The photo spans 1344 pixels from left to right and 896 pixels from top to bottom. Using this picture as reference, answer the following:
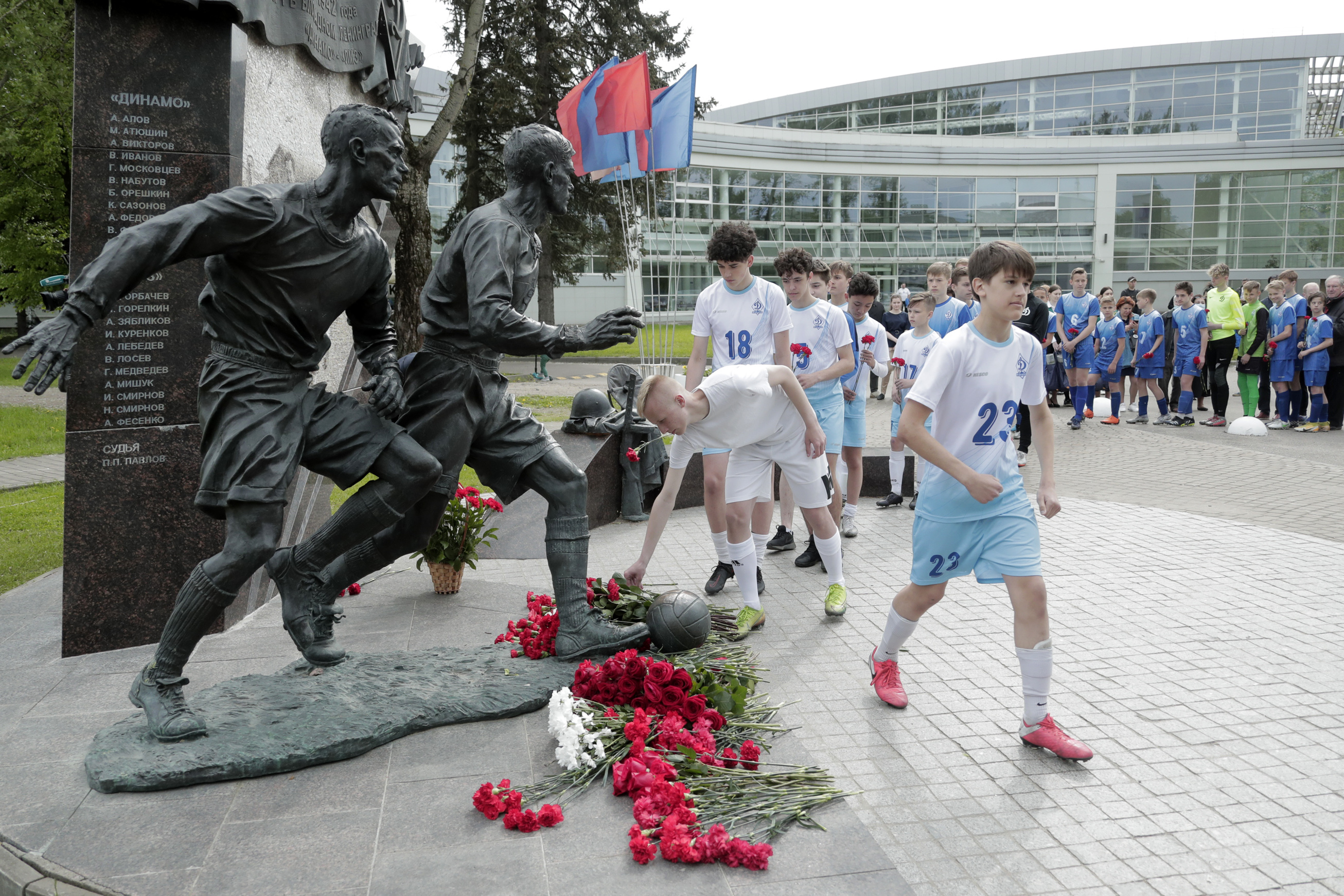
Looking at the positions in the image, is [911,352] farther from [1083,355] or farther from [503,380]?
[1083,355]

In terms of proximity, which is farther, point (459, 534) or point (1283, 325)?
point (1283, 325)

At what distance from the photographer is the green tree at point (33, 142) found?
22578 millimetres

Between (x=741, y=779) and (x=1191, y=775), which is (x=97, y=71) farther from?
(x=1191, y=775)

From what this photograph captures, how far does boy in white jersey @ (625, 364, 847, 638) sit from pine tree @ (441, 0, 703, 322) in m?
23.1

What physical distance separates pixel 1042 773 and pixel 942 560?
0.91 meters

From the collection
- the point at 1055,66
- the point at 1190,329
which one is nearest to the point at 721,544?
the point at 1190,329

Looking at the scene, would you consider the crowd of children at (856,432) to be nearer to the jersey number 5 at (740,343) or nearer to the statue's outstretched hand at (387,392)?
the jersey number 5 at (740,343)

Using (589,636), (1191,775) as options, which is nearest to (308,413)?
(589,636)

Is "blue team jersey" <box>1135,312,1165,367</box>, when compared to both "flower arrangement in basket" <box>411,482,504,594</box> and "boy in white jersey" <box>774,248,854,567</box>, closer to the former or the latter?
"boy in white jersey" <box>774,248,854,567</box>

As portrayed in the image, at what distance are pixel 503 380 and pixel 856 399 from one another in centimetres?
436

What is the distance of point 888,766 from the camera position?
3979 mm

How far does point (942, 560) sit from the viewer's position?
13.9ft

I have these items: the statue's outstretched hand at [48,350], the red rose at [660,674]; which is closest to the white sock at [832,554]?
the red rose at [660,674]

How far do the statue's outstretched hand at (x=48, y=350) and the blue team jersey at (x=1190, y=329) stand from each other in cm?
1638
